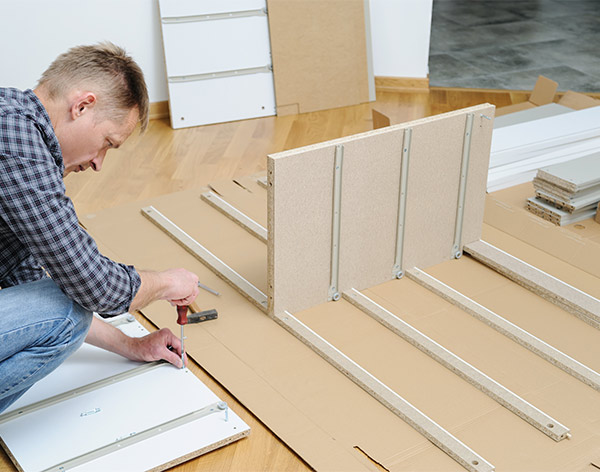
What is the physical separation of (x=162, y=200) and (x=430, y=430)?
1938 mm

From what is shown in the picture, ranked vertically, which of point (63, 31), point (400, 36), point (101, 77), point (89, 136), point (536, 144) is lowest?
point (536, 144)

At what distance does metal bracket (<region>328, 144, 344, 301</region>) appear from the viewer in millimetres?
2623

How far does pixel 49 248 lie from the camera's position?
174 cm

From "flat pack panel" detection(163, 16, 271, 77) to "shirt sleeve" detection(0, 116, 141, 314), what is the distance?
2.83m

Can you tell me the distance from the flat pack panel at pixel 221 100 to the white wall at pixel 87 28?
0.63 feet

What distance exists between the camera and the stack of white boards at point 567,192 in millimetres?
3400

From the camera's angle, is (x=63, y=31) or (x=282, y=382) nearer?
(x=282, y=382)

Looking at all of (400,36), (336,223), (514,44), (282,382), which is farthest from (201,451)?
(514,44)

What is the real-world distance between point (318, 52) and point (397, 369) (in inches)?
112

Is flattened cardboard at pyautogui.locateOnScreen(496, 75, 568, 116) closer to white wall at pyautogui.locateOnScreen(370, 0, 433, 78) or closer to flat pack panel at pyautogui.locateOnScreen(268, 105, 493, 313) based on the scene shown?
white wall at pyautogui.locateOnScreen(370, 0, 433, 78)

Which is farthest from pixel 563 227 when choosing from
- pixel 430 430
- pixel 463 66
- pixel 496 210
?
pixel 463 66

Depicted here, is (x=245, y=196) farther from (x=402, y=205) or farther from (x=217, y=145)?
(x=402, y=205)

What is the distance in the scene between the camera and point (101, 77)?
5.90ft

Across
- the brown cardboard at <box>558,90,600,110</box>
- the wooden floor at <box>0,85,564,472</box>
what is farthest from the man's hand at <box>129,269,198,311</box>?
the brown cardboard at <box>558,90,600,110</box>
